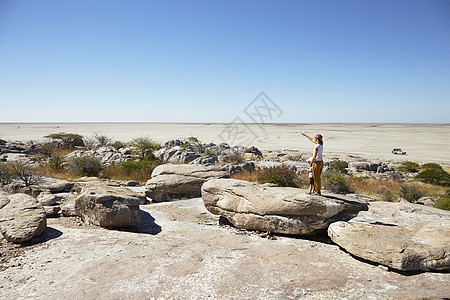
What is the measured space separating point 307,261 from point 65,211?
7942 millimetres

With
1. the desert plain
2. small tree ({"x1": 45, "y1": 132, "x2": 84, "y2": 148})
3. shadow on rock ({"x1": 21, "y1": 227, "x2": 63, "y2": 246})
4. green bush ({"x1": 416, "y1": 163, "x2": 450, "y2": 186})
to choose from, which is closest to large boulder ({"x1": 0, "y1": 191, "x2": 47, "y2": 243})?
shadow on rock ({"x1": 21, "y1": 227, "x2": 63, "y2": 246})

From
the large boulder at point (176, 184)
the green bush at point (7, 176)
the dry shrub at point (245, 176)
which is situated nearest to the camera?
the large boulder at point (176, 184)

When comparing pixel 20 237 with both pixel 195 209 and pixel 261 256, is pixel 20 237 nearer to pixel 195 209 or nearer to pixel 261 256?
pixel 195 209

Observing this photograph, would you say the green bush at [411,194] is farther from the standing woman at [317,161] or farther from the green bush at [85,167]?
the green bush at [85,167]

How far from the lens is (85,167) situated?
1750 centimetres

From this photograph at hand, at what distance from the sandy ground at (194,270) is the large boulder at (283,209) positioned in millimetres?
467

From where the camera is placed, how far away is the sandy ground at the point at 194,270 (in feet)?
16.0

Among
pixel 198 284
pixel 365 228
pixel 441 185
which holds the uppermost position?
pixel 365 228

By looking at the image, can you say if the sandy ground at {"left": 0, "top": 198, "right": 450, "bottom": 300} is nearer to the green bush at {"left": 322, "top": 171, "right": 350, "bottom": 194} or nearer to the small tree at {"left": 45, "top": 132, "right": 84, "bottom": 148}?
the green bush at {"left": 322, "top": 171, "right": 350, "bottom": 194}

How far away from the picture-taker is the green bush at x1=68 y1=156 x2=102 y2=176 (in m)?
17.4

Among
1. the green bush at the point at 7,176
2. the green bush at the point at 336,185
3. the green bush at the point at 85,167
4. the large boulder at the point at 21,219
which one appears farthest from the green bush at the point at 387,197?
the green bush at the point at 7,176

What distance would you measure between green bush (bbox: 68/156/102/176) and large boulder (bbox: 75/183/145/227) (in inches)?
394

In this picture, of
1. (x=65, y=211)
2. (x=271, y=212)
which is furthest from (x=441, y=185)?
(x=65, y=211)

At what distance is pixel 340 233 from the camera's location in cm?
677
